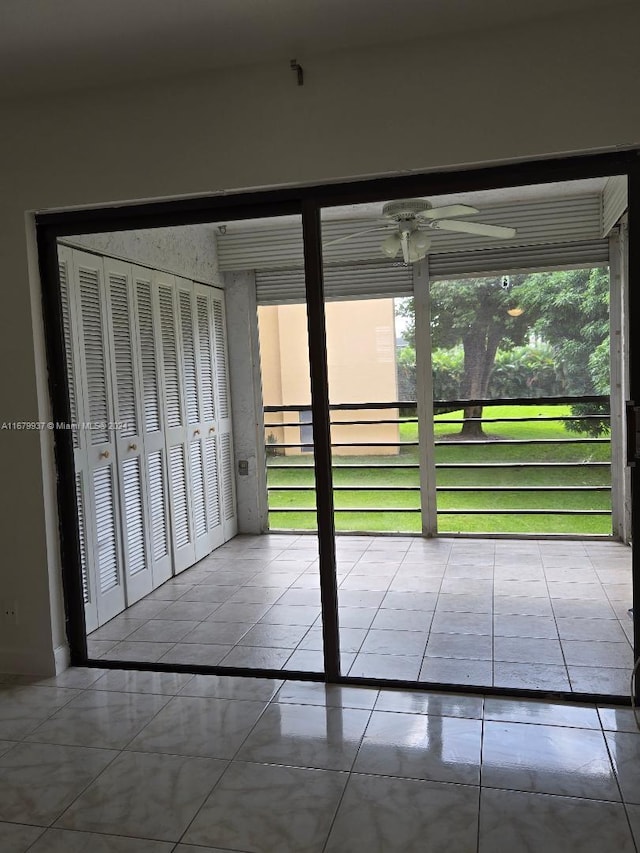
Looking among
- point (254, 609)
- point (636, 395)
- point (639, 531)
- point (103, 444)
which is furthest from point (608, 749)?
point (103, 444)

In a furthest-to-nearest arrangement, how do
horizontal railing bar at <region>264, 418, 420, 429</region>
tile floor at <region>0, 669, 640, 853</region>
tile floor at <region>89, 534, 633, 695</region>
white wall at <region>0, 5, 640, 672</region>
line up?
horizontal railing bar at <region>264, 418, 420, 429</region>, tile floor at <region>89, 534, 633, 695</region>, white wall at <region>0, 5, 640, 672</region>, tile floor at <region>0, 669, 640, 853</region>

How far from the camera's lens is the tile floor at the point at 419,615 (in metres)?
3.30

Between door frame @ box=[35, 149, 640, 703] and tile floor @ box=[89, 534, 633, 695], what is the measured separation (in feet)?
0.64

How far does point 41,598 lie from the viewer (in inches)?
132

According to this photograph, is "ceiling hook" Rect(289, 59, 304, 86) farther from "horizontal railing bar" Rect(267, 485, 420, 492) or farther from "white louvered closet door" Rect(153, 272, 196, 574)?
"horizontal railing bar" Rect(267, 485, 420, 492)

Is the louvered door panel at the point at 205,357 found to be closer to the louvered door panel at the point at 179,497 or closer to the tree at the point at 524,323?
the louvered door panel at the point at 179,497

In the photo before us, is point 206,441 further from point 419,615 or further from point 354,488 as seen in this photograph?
point 419,615

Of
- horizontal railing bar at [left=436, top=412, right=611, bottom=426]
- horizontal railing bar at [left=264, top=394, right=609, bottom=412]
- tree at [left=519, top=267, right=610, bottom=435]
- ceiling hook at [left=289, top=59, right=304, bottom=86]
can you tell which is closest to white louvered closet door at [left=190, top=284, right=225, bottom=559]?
horizontal railing bar at [left=264, top=394, right=609, bottom=412]

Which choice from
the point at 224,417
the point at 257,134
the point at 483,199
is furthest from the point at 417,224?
the point at 224,417

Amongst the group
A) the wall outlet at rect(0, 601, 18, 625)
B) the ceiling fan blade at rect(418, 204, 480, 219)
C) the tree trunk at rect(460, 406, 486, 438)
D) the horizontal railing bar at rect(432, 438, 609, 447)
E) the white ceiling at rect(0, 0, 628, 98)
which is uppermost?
the white ceiling at rect(0, 0, 628, 98)

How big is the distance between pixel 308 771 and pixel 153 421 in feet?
9.51

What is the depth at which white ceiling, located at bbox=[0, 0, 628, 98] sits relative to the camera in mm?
2492

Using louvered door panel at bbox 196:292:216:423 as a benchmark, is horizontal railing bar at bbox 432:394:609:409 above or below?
below

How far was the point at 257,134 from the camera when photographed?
295 cm
